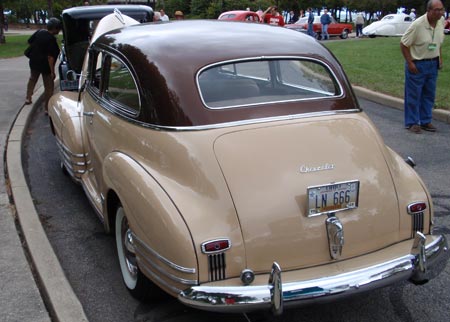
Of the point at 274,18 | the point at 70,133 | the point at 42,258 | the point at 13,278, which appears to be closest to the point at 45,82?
the point at 70,133

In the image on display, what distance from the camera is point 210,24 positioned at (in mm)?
4195

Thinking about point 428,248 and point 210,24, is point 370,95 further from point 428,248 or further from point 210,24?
point 428,248

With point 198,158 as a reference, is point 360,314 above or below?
below

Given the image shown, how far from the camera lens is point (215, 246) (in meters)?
2.75

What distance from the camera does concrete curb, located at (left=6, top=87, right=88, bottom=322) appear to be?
3232 mm

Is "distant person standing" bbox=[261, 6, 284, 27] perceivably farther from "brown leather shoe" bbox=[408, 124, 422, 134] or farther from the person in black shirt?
"brown leather shoe" bbox=[408, 124, 422, 134]

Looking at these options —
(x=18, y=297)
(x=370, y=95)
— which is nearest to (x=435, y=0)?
(x=370, y=95)

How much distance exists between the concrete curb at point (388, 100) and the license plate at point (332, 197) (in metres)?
5.95

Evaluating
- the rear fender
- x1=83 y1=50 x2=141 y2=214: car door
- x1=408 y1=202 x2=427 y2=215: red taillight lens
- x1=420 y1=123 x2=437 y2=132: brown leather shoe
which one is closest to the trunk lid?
x1=408 y1=202 x2=427 y2=215: red taillight lens

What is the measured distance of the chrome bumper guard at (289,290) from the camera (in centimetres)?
263

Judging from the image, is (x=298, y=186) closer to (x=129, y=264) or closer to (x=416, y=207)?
(x=416, y=207)

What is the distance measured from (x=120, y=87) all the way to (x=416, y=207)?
2348 millimetres

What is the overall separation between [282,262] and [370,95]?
8.00 meters

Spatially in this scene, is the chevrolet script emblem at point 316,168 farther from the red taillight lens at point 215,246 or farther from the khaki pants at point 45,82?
the khaki pants at point 45,82
